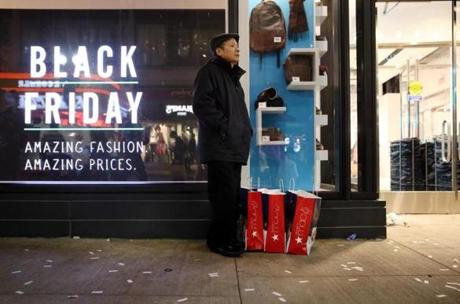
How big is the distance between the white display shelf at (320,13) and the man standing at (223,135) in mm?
1555

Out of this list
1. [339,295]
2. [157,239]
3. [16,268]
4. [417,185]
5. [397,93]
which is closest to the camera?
[339,295]

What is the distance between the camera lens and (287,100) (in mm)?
5832

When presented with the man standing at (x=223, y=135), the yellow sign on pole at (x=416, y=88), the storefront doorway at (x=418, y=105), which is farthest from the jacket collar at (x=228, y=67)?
the yellow sign on pole at (x=416, y=88)

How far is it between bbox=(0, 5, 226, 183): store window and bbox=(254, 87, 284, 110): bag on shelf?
809mm

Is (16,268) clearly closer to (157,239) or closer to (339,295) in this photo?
(157,239)

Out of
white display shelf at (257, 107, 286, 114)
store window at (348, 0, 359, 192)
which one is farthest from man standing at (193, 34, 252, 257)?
store window at (348, 0, 359, 192)

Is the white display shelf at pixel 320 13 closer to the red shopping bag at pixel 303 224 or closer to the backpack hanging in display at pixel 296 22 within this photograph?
the backpack hanging in display at pixel 296 22

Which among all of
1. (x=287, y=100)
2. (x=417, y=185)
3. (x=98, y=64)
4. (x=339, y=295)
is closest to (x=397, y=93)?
(x=417, y=185)

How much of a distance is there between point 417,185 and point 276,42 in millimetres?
4070

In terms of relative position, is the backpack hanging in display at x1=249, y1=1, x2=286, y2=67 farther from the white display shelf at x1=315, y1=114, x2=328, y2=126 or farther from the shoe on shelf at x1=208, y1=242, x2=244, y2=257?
the shoe on shelf at x1=208, y1=242, x2=244, y2=257

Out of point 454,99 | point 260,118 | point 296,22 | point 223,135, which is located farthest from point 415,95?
point 223,135

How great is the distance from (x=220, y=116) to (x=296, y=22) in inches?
81.3

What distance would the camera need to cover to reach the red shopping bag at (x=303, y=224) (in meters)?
4.55

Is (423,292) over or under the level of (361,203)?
under
